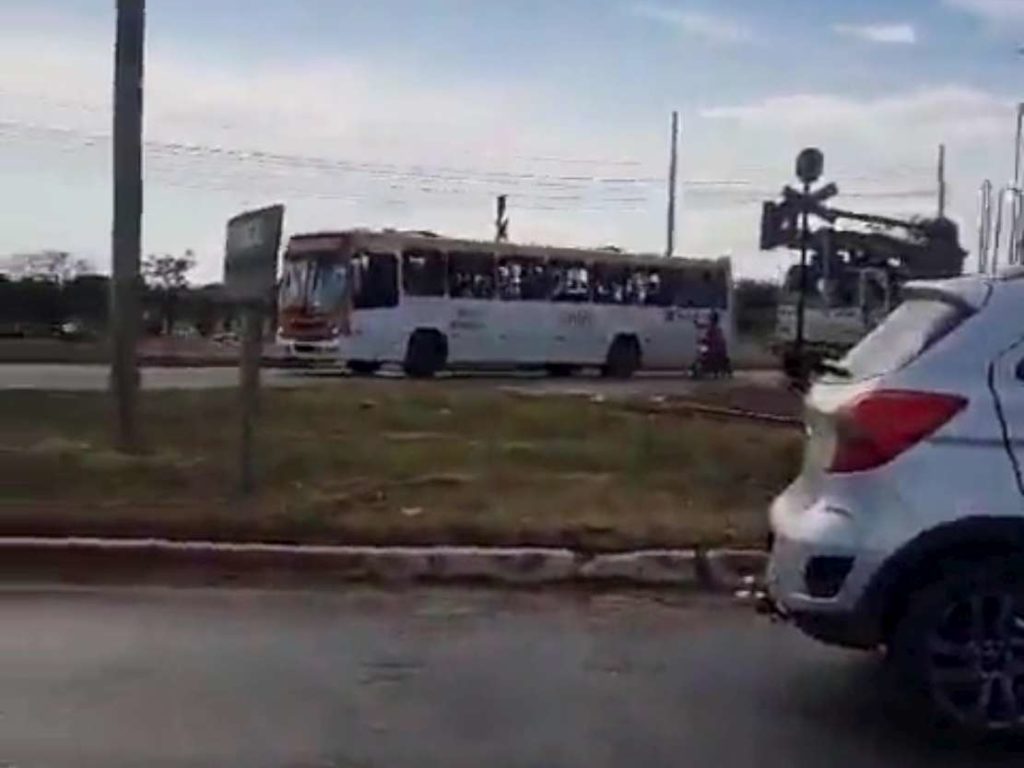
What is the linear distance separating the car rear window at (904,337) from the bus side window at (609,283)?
3330cm

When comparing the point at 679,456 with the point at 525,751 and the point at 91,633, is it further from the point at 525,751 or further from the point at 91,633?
the point at 525,751

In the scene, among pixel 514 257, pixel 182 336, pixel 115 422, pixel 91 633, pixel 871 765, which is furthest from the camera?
pixel 182 336

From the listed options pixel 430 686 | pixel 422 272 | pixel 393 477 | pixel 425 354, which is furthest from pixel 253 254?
pixel 425 354

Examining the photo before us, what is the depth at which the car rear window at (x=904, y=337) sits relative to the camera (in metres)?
6.27

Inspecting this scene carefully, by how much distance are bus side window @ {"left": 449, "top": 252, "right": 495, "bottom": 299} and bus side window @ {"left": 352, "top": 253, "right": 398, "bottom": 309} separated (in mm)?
1692

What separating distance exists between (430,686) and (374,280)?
28.0m

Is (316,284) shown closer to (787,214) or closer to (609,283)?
(609,283)

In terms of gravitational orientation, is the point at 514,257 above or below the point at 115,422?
above

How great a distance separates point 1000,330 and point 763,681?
6.28 ft

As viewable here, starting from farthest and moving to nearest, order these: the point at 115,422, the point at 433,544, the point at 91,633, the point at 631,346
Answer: the point at 631,346 → the point at 115,422 → the point at 433,544 → the point at 91,633

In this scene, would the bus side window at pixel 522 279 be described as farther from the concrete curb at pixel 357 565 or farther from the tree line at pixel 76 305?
the concrete curb at pixel 357 565

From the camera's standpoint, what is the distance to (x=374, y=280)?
34.7 m

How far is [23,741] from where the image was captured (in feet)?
19.7

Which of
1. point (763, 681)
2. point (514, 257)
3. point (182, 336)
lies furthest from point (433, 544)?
point (182, 336)
